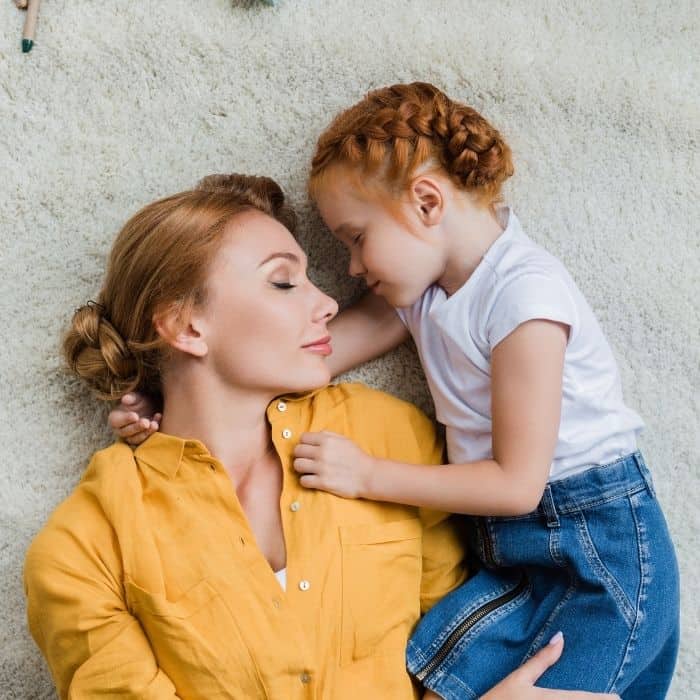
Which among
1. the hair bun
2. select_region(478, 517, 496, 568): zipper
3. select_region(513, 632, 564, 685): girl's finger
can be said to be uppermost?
the hair bun

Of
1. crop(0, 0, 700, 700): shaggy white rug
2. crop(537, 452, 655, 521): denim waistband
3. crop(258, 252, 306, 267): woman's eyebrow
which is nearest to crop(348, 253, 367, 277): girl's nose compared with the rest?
crop(258, 252, 306, 267): woman's eyebrow

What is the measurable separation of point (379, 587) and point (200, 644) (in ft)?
1.12

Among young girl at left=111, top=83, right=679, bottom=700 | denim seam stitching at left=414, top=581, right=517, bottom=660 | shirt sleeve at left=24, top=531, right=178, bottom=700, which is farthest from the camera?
denim seam stitching at left=414, top=581, right=517, bottom=660

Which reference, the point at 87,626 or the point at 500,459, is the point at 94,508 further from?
the point at 500,459

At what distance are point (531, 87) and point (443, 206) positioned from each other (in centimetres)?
47

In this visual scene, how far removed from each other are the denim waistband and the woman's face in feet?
1.64

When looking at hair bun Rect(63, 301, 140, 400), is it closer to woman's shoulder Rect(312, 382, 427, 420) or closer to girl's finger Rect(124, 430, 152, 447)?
girl's finger Rect(124, 430, 152, 447)

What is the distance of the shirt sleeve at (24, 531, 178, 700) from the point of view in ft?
4.58

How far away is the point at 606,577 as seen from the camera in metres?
1.54

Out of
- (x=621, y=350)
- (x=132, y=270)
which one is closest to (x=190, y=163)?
(x=132, y=270)

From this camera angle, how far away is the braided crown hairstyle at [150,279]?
1.54m

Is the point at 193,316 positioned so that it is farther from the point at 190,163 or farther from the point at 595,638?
the point at 595,638

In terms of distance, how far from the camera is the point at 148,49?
178cm

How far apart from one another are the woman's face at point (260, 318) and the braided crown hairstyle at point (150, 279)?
0.04 metres
